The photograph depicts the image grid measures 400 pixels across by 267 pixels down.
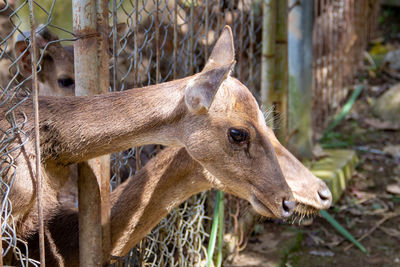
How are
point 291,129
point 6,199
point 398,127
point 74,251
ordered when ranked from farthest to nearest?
1. point 398,127
2. point 291,129
3. point 74,251
4. point 6,199

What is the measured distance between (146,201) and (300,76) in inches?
110

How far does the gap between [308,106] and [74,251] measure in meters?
3.24

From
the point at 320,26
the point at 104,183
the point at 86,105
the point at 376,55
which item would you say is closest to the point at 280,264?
the point at 104,183

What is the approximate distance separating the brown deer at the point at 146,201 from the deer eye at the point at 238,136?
0.40 meters

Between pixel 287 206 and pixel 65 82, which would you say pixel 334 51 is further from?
pixel 287 206

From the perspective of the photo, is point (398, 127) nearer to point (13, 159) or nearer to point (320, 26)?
point (320, 26)

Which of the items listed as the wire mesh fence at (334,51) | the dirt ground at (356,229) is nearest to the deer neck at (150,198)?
the dirt ground at (356,229)

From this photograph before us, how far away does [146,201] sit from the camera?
2.97 m

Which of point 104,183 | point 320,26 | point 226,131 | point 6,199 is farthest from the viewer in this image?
point 320,26

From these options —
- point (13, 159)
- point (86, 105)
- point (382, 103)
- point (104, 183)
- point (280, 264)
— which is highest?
point (86, 105)

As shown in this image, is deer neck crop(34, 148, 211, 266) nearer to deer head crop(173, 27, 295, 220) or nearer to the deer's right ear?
deer head crop(173, 27, 295, 220)

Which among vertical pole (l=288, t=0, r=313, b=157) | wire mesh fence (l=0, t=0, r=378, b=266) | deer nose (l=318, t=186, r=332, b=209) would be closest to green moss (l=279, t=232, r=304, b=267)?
wire mesh fence (l=0, t=0, r=378, b=266)

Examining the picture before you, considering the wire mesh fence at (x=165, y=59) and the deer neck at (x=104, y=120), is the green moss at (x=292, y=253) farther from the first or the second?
the deer neck at (x=104, y=120)

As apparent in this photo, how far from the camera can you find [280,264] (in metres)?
4.12
